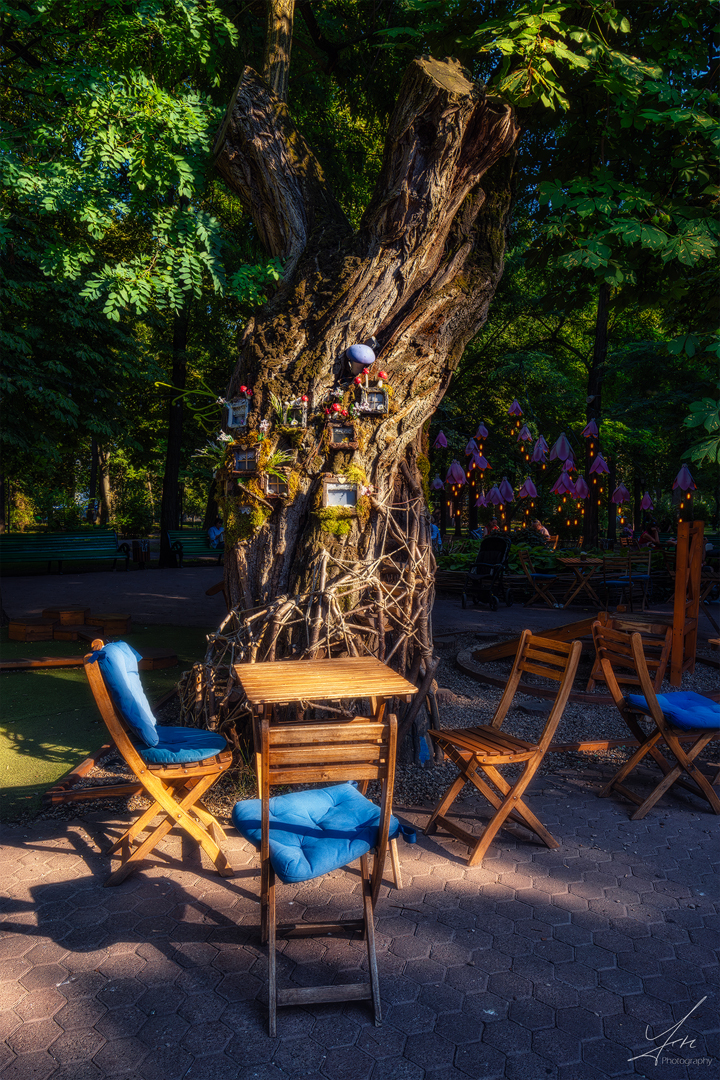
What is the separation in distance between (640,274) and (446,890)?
6.49m

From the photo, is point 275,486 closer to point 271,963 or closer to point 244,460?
point 244,460

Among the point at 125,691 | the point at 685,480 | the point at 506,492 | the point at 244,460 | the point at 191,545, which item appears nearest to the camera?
the point at 125,691

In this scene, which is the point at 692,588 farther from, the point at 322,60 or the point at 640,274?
the point at 322,60

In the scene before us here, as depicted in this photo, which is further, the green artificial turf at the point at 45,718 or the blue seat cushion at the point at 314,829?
the green artificial turf at the point at 45,718

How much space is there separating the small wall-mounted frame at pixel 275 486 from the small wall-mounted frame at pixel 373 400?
0.75 m

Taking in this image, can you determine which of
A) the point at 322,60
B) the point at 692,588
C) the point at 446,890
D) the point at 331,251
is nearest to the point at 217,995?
the point at 446,890

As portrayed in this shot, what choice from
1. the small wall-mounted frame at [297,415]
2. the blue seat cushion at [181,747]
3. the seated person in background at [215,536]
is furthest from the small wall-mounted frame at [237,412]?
the seated person in background at [215,536]

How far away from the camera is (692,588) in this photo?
7.52m

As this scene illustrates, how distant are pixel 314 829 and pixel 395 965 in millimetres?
606

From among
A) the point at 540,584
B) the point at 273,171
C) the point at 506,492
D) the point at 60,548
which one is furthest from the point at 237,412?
the point at 60,548

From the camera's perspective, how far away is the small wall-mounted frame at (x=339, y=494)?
494cm

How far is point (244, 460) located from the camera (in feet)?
16.5

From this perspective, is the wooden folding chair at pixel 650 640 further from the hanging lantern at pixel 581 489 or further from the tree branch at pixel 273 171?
the hanging lantern at pixel 581 489
